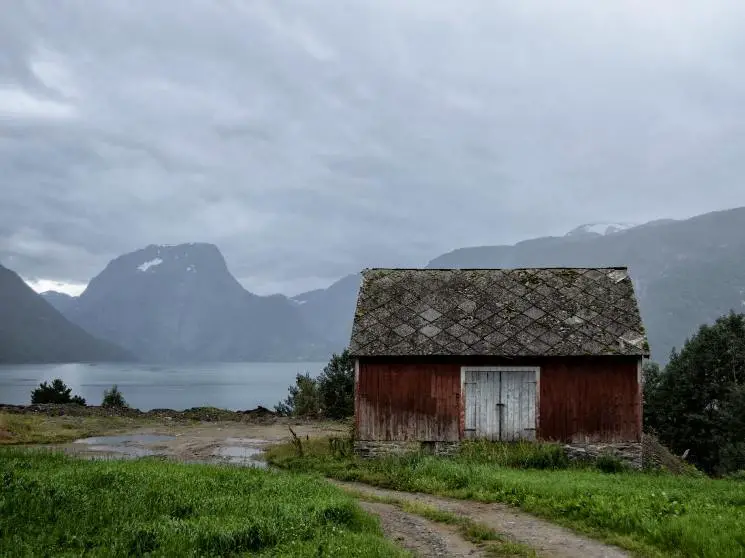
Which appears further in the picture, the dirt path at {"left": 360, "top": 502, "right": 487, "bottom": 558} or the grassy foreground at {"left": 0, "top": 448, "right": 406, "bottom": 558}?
the dirt path at {"left": 360, "top": 502, "right": 487, "bottom": 558}

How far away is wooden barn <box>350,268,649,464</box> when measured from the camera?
2144 centimetres

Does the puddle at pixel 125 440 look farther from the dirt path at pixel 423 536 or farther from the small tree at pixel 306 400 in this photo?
the dirt path at pixel 423 536

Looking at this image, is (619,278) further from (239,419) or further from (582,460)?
(239,419)

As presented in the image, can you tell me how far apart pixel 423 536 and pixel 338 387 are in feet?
102

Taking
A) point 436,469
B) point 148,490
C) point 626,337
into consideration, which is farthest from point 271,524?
point 626,337

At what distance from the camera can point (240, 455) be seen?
2283 centimetres

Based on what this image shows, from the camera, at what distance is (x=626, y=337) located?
21750 millimetres

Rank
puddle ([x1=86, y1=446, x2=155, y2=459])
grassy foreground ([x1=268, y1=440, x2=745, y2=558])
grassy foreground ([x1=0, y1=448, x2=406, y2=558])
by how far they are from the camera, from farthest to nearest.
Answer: puddle ([x1=86, y1=446, x2=155, y2=459]) < grassy foreground ([x1=268, y1=440, x2=745, y2=558]) < grassy foreground ([x1=0, y1=448, x2=406, y2=558])

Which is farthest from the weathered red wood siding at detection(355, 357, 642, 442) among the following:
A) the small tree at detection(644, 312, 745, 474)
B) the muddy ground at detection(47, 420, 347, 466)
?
the small tree at detection(644, 312, 745, 474)

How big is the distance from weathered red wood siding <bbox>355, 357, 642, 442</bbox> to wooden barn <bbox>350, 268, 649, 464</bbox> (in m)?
0.03

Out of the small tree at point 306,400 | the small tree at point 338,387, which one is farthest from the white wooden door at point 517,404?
the small tree at point 306,400

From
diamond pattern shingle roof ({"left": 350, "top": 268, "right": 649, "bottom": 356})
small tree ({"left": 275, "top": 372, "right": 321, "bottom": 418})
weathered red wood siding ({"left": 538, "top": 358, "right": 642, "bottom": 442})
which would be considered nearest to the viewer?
weathered red wood siding ({"left": 538, "top": 358, "right": 642, "bottom": 442})

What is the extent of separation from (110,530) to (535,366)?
49.6ft

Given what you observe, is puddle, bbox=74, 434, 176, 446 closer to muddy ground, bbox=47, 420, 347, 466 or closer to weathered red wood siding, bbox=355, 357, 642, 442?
muddy ground, bbox=47, 420, 347, 466
